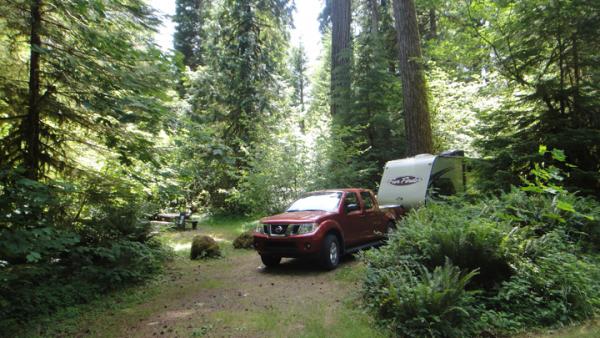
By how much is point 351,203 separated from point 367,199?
0.83m

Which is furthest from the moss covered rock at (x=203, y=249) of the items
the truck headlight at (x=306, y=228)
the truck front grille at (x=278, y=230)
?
the truck headlight at (x=306, y=228)

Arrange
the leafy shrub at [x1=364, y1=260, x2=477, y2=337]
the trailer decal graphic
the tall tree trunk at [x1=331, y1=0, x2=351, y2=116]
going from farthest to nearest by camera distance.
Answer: the tall tree trunk at [x1=331, y1=0, x2=351, y2=116] → the trailer decal graphic → the leafy shrub at [x1=364, y1=260, x2=477, y2=337]

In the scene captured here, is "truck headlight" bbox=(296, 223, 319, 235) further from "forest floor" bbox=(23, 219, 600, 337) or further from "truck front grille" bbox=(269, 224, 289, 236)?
"forest floor" bbox=(23, 219, 600, 337)

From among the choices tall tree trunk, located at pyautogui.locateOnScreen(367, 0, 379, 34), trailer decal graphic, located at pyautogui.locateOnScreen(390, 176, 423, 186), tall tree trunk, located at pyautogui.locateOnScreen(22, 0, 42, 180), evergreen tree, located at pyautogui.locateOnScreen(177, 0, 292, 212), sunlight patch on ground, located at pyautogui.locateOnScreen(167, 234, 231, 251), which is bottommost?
sunlight patch on ground, located at pyautogui.locateOnScreen(167, 234, 231, 251)

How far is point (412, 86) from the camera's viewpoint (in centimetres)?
1267

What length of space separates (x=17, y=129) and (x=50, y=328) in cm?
358

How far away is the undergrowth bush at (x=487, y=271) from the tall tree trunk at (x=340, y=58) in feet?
32.3

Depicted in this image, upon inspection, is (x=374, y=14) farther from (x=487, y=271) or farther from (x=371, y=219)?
(x=487, y=271)

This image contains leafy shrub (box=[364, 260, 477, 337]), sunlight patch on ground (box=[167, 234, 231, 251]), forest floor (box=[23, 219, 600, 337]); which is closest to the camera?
leafy shrub (box=[364, 260, 477, 337])

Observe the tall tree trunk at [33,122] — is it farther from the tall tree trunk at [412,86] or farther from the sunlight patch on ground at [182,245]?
the tall tree trunk at [412,86]

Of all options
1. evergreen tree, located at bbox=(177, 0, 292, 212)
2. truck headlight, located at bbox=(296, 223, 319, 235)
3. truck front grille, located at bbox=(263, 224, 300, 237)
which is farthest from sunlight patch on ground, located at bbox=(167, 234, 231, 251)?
evergreen tree, located at bbox=(177, 0, 292, 212)

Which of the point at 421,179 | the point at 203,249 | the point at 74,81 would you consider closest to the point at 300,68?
the point at 421,179

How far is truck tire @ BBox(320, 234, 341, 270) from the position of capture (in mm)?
7793

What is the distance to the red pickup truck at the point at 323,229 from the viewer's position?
7676mm
